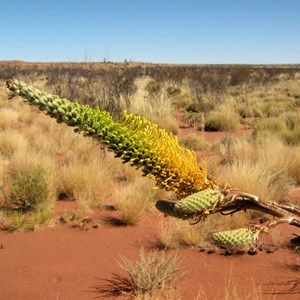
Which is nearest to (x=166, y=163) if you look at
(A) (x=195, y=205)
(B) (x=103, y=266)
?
(A) (x=195, y=205)

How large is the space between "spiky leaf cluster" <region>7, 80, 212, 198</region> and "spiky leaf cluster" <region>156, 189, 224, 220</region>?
0.09 m

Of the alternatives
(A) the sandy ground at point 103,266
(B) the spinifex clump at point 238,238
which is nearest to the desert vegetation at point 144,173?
(B) the spinifex clump at point 238,238

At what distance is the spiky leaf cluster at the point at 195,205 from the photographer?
50.4 inches

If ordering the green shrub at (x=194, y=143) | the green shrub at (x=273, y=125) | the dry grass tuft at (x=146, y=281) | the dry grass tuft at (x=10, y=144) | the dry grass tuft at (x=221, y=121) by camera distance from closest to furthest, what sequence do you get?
the dry grass tuft at (x=146, y=281), the dry grass tuft at (x=10, y=144), the green shrub at (x=194, y=143), the green shrub at (x=273, y=125), the dry grass tuft at (x=221, y=121)

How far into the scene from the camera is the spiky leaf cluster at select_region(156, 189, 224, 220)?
4.20 ft

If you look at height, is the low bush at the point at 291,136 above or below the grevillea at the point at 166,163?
below

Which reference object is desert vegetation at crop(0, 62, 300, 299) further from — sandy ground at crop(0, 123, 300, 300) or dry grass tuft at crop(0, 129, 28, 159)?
sandy ground at crop(0, 123, 300, 300)

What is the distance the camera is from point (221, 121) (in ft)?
53.0

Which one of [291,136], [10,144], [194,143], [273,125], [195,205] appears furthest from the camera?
[273,125]

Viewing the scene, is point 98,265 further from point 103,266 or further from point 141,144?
point 141,144

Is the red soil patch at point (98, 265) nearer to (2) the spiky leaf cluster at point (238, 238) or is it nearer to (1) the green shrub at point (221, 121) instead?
(2) the spiky leaf cluster at point (238, 238)

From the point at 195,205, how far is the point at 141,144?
289 millimetres

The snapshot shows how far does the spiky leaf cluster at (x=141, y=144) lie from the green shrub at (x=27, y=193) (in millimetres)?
6311

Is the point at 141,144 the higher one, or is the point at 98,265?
the point at 141,144
